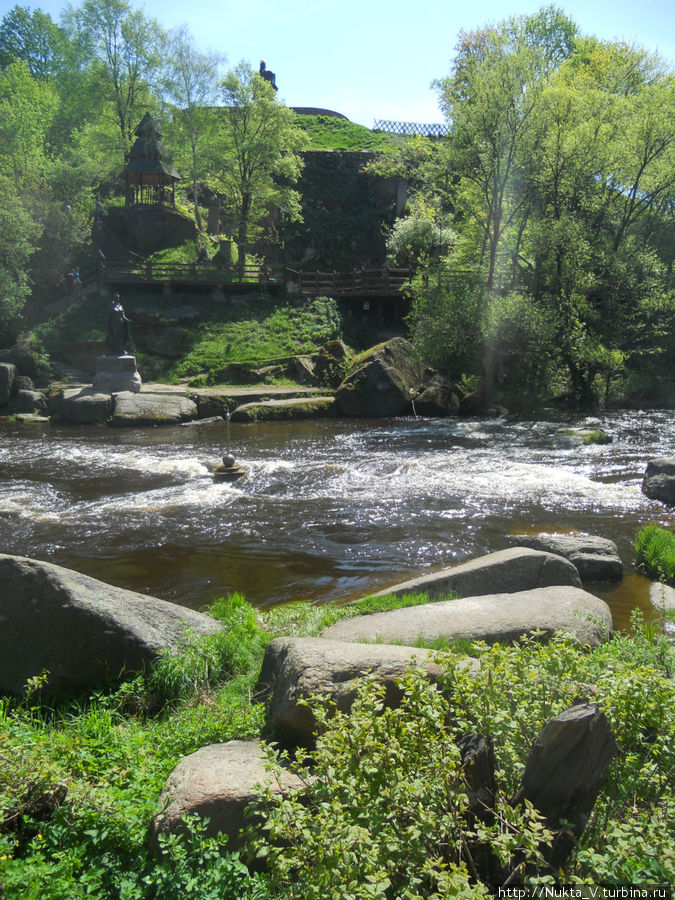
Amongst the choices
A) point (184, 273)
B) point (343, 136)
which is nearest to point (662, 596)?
point (184, 273)

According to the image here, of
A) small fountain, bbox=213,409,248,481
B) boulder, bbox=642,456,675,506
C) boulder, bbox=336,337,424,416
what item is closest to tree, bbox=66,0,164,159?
boulder, bbox=336,337,424,416

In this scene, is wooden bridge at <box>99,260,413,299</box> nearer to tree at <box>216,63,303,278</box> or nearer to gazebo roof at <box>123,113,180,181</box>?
tree at <box>216,63,303,278</box>

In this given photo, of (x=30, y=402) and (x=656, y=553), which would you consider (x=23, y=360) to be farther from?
(x=656, y=553)

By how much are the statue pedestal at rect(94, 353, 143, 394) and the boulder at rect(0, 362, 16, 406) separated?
3.58 meters

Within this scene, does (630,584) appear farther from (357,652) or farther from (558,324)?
(558,324)

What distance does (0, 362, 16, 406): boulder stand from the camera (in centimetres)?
2283

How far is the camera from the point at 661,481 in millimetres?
11672

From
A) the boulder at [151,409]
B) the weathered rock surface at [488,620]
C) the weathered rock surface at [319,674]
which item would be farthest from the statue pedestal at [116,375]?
the weathered rock surface at [319,674]

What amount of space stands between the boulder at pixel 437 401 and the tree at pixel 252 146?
14961 mm

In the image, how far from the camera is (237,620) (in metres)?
6.02

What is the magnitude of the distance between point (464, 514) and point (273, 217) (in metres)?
35.8

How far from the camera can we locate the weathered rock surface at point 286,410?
22094 mm

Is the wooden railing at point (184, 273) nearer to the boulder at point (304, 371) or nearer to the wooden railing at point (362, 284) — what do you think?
the wooden railing at point (362, 284)

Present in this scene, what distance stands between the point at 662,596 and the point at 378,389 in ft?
53.0
